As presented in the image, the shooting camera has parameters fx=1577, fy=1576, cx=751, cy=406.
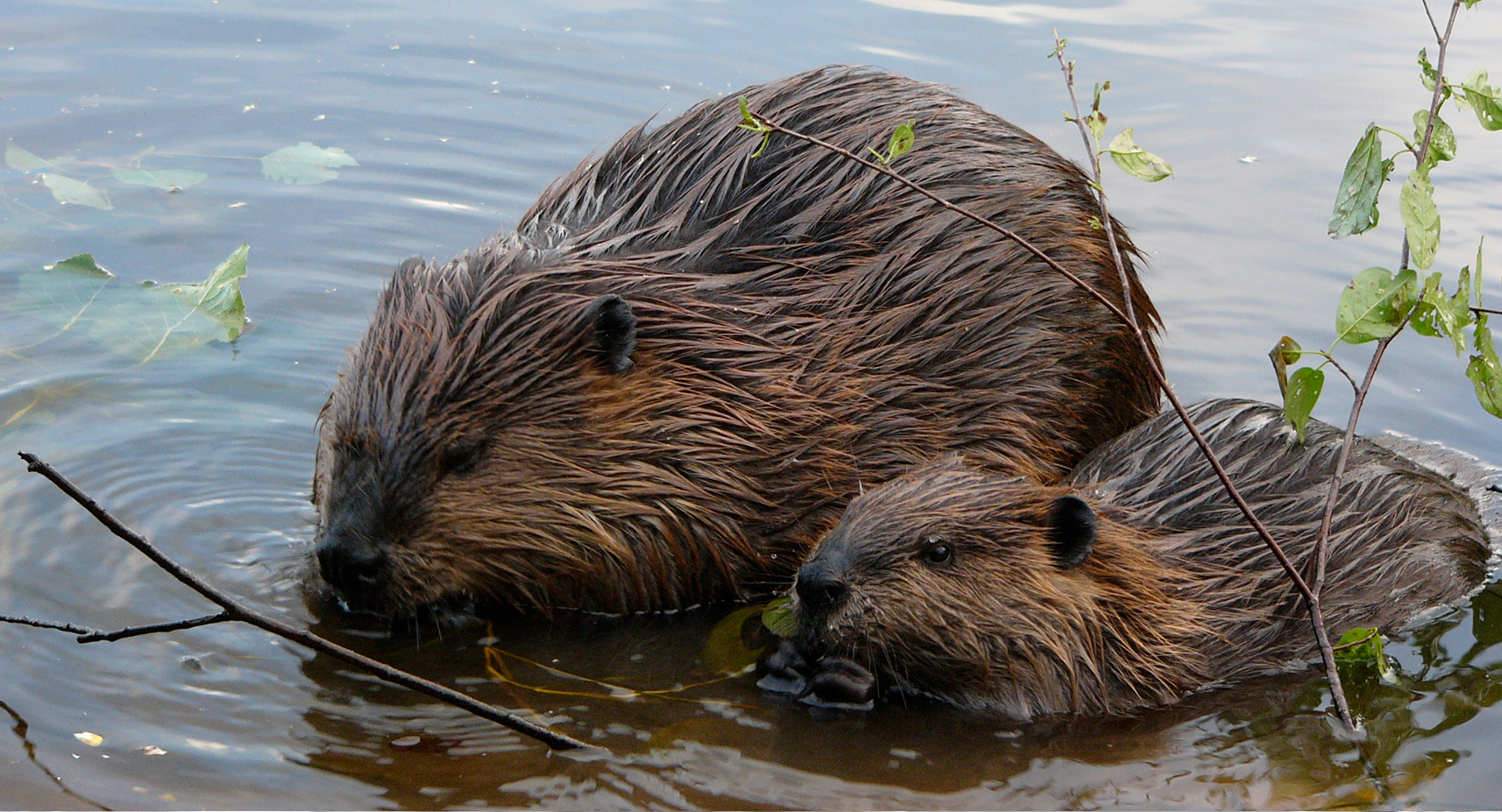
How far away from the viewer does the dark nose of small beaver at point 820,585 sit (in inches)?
138

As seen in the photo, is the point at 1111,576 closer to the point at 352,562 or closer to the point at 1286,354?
the point at 1286,354

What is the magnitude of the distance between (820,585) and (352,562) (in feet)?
3.39

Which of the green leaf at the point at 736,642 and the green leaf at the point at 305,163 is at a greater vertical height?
the green leaf at the point at 305,163

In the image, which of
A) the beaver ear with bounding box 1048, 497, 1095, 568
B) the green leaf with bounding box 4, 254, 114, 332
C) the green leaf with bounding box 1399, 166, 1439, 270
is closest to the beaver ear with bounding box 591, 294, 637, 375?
the beaver ear with bounding box 1048, 497, 1095, 568

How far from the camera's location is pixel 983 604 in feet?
11.8

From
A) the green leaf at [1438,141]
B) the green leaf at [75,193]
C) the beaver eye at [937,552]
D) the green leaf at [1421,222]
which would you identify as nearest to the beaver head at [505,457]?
the beaver eye at [937,552]

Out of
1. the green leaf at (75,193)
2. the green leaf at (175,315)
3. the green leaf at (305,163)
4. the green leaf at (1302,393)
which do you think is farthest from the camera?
the green leaf at (305,163)

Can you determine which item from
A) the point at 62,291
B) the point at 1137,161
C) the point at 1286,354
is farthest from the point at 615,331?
the point at 62,291

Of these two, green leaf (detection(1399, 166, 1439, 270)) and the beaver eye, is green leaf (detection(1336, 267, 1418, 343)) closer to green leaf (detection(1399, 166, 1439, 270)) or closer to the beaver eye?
green leaf (detection(1399, 166, 1439, 270))

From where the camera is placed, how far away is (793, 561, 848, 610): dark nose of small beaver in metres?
3.51

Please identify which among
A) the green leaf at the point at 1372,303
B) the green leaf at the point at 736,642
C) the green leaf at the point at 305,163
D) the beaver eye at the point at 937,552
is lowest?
the green leaf at the point at 736,642

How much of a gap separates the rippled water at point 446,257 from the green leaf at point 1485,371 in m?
0.78

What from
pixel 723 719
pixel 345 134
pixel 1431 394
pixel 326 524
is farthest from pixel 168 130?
pixel 1431 394

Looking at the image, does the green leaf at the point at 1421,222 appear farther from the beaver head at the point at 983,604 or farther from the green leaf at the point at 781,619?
the green leaf at the point at 781,619
